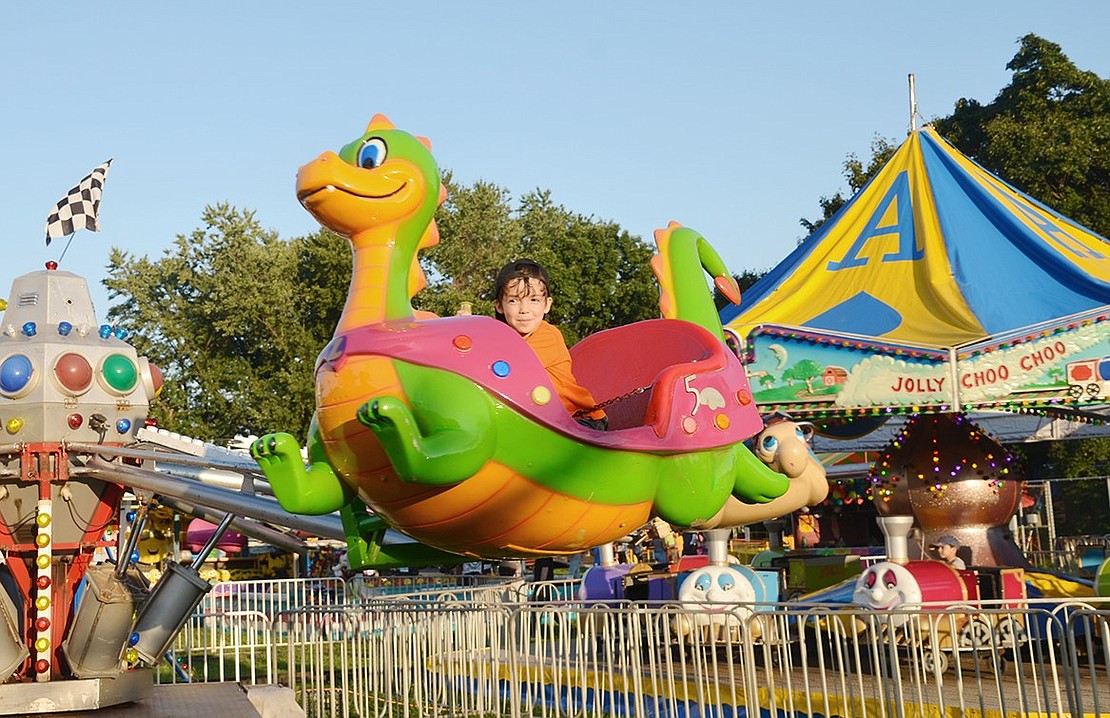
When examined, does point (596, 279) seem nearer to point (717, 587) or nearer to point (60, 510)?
point (717, 587)

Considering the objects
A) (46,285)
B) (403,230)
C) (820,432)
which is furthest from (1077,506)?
(403,230)

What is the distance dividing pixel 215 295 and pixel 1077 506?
874 inches

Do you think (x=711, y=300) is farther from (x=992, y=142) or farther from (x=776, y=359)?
(x=992, y=142)

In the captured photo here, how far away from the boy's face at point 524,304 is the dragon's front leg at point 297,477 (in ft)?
2.58

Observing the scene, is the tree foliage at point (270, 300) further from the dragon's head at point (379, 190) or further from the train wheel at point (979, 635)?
the dragon's head at point (379, 190)

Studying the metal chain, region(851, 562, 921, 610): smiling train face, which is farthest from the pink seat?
region(851, 562, 921, 610): smiling train face

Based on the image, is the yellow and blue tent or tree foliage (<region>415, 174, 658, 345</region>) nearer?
the yellow and blue tent

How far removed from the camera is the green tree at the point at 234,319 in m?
28.8

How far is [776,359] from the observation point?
10031mm

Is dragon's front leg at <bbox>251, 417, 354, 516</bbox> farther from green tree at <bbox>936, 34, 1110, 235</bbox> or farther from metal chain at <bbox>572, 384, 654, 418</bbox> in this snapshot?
green tree at <bbox>936, 34, 1110, 235</bbox>

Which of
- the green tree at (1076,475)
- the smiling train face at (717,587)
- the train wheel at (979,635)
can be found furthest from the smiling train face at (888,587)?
the green tree at (1076,475)

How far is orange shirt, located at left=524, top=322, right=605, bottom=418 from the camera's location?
11.8 feet

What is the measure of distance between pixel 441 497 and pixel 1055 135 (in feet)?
85.0

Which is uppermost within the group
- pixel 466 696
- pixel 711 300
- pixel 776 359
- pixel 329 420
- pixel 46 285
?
pixel 46 285
